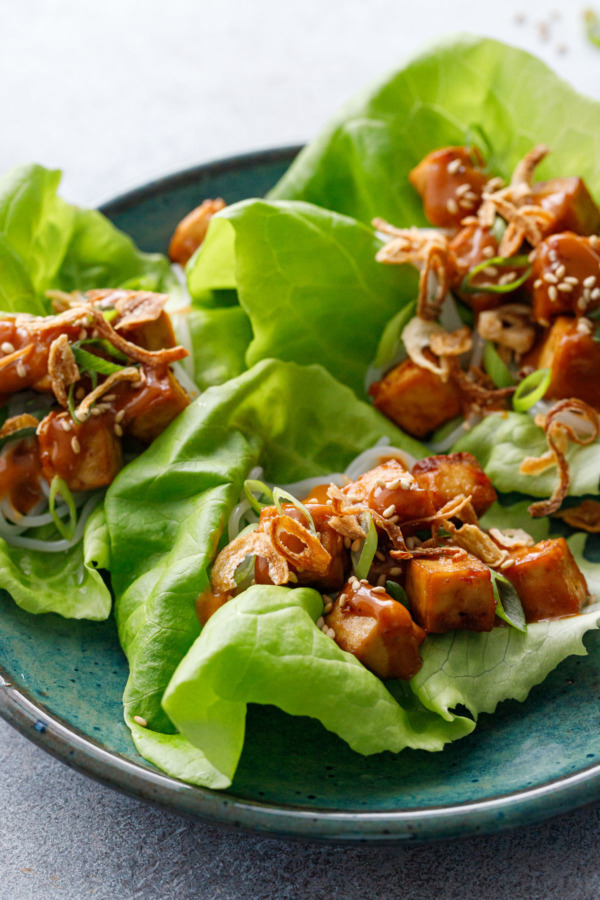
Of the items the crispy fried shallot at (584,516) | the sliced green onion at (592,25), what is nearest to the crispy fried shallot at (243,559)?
the crispy fried shallot at (584,516)

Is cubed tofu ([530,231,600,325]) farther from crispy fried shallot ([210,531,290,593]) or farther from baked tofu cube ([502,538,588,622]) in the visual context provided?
crispy fried shallot ([210,531,290,593])

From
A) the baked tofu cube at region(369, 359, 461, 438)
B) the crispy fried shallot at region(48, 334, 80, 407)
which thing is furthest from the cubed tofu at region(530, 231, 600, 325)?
the crispy fried shallot at region(48, 334, 80, 407)

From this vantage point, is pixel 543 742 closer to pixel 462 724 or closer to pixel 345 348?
pixel 462 724

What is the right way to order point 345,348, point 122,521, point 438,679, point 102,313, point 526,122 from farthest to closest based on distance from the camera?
point 526,122 → point 345,348 → point 102,313 → point 122,521 → point 438,679

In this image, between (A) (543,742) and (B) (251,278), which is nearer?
(A) (543,742)

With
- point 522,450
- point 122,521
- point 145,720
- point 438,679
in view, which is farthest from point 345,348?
point 145,720

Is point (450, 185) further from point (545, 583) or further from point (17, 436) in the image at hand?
point (17, 436)
